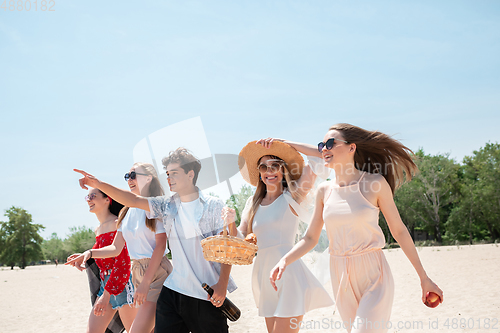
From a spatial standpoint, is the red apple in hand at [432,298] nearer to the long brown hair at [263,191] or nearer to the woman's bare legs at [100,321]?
the long brown hair at [263,191]

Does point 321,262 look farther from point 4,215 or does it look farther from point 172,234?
point 4,215

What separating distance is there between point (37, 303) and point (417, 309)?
13.3 metres

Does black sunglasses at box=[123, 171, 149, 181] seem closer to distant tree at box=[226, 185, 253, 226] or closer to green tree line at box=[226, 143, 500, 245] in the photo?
distant tree at box=[226, 185, 253, 226]

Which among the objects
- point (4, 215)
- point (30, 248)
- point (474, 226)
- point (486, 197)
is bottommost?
point (474, 226)

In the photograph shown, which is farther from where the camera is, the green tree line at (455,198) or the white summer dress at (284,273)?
the green tree line at (455,198)

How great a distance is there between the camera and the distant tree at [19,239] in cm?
5853

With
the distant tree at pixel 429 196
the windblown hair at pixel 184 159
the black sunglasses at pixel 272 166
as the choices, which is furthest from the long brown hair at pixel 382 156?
the distant tree at pixel 429 196

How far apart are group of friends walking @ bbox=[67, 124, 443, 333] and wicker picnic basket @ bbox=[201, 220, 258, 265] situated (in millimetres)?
297

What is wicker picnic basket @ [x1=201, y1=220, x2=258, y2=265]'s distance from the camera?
351 centimetres

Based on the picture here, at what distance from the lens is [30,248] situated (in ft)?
195

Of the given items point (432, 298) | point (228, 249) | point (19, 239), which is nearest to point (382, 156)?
point (432, 298)

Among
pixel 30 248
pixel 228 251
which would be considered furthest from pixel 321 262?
pixel 30 248

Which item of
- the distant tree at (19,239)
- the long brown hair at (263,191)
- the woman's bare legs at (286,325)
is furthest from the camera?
the distant tree at (19,239)

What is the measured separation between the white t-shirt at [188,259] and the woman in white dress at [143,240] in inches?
16.9
